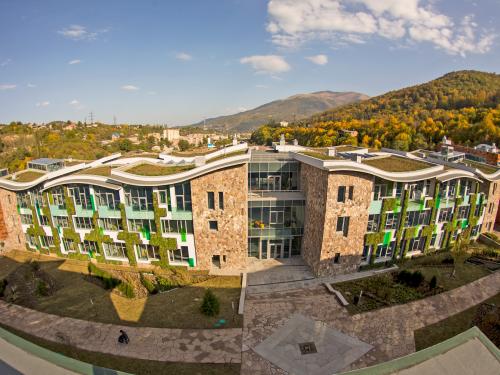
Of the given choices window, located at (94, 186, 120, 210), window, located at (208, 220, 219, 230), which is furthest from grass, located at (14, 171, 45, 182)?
window, located at (208, 220, 219, 230)

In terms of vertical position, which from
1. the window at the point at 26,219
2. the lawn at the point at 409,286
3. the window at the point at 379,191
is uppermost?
the window at the point at 379,191

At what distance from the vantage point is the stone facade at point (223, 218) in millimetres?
26359

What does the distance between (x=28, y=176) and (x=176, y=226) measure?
2014 centimetres

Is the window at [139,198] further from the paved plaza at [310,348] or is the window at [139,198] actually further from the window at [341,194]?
the window at [341,194]

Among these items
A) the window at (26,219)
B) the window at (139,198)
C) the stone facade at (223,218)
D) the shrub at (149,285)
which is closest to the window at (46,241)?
the window at (26,219)

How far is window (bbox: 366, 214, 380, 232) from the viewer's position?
90.0ft

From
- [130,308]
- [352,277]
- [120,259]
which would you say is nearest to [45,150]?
[120,259]

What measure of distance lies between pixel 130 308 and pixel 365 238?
22334 millimetres

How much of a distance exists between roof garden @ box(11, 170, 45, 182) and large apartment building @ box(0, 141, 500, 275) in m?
0.38

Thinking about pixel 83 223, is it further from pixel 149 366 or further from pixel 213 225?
pixel 149 366

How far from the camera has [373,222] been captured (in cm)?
2752

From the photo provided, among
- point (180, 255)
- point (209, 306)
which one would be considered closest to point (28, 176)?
point (180, 255)

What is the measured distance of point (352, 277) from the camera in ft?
87.8

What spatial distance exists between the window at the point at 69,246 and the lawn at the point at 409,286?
92.6 ft
